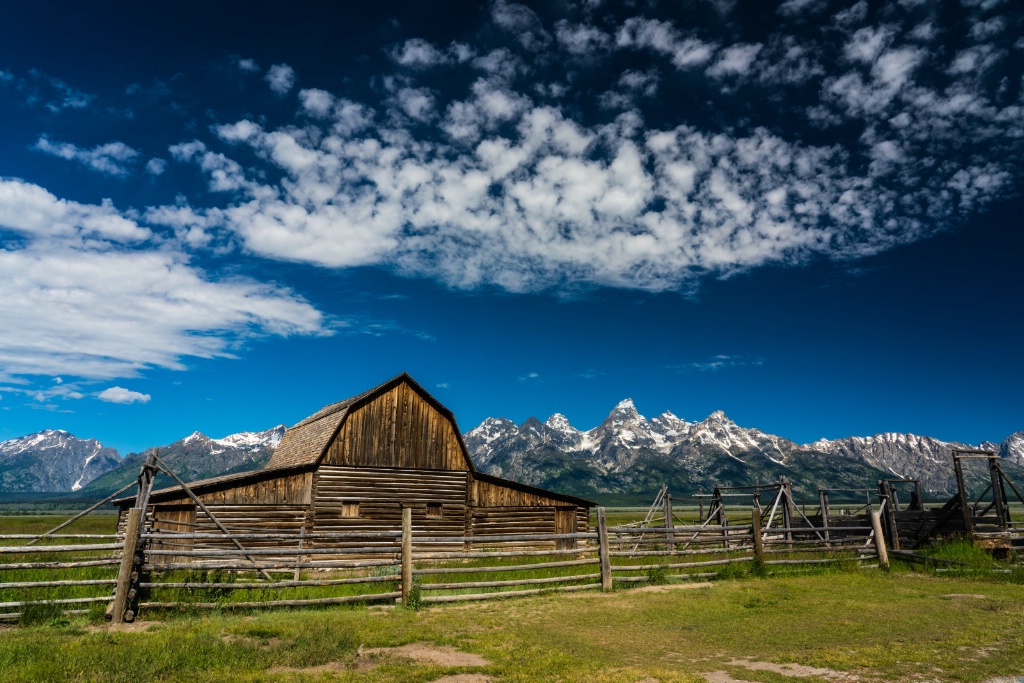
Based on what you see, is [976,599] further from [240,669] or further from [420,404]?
[420,404]

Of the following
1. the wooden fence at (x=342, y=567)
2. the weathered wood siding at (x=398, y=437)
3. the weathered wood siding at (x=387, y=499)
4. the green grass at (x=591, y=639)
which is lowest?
the green grass at (x=591, y=639)

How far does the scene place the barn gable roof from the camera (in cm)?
2408

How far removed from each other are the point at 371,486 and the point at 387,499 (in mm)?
892

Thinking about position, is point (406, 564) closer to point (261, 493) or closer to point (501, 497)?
point (261, 493)

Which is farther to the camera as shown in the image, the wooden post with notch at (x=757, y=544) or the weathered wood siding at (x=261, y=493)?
the weathered wood siding at (x=261, y=493)

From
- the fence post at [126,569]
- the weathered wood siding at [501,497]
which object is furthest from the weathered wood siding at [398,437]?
the fence post at [126,569]

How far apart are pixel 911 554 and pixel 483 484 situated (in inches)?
654

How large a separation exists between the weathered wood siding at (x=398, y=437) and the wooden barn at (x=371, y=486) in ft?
0.14

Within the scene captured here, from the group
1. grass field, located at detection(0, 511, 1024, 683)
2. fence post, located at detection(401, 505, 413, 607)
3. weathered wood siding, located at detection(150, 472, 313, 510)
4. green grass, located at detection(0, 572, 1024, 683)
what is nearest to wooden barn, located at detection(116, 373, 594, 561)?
weathered wood siding, located at detection(150, 472, 313, 510)

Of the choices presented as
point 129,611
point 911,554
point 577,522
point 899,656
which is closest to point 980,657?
point 899,656

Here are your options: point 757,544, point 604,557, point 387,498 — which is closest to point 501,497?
point 387,498

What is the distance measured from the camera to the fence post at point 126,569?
1030 centimetres

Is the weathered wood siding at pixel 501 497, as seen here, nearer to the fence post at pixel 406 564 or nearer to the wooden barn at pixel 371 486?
the wooden barn at pixel 371 486

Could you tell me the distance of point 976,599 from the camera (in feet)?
39.7
